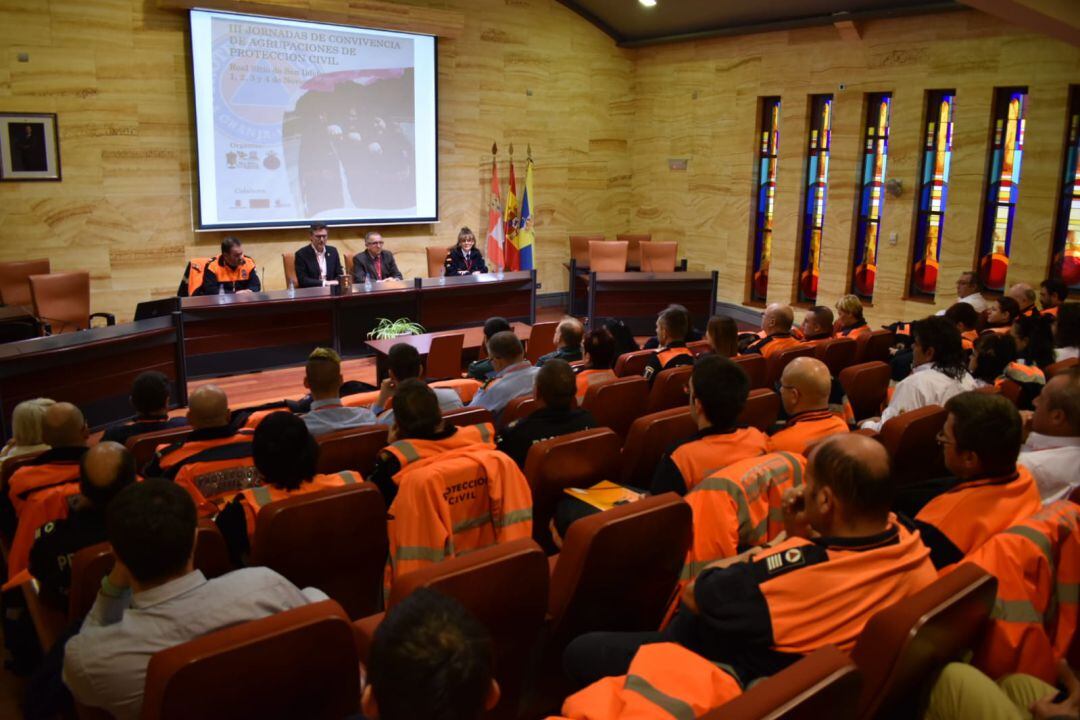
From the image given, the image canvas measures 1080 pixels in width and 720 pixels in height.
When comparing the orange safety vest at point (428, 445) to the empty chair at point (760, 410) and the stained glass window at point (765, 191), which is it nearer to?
the empty chair at point (760, 410)

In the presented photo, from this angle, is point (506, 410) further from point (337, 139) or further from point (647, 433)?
point (337, 139)

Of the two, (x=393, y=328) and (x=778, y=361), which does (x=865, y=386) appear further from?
(x=393, y=328)

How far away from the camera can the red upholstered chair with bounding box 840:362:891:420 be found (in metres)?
4.39

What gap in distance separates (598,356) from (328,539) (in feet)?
7.28

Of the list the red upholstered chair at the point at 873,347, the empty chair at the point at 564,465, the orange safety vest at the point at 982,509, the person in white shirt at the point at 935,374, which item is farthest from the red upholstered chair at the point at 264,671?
the red upholstered chair at the point at 873,347

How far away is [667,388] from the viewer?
4.26 meters

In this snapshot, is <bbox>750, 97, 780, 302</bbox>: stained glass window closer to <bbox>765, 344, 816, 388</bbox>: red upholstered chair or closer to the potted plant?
the potted plant

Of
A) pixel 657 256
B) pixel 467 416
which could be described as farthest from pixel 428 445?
pixel 657 256

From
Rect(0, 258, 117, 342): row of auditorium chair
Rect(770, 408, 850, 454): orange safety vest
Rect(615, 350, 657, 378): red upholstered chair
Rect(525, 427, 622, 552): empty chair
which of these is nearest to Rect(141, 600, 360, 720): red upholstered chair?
Rect(525, 427, 622, 552): empty chair

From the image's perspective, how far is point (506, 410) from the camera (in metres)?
3.87

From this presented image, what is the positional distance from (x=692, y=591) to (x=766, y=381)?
316 centimetres

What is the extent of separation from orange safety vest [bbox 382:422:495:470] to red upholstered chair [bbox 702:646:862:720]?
62.1 inches

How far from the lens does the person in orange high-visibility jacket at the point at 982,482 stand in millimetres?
2301

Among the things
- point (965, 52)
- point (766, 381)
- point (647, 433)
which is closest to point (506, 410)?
point (647, 433)
